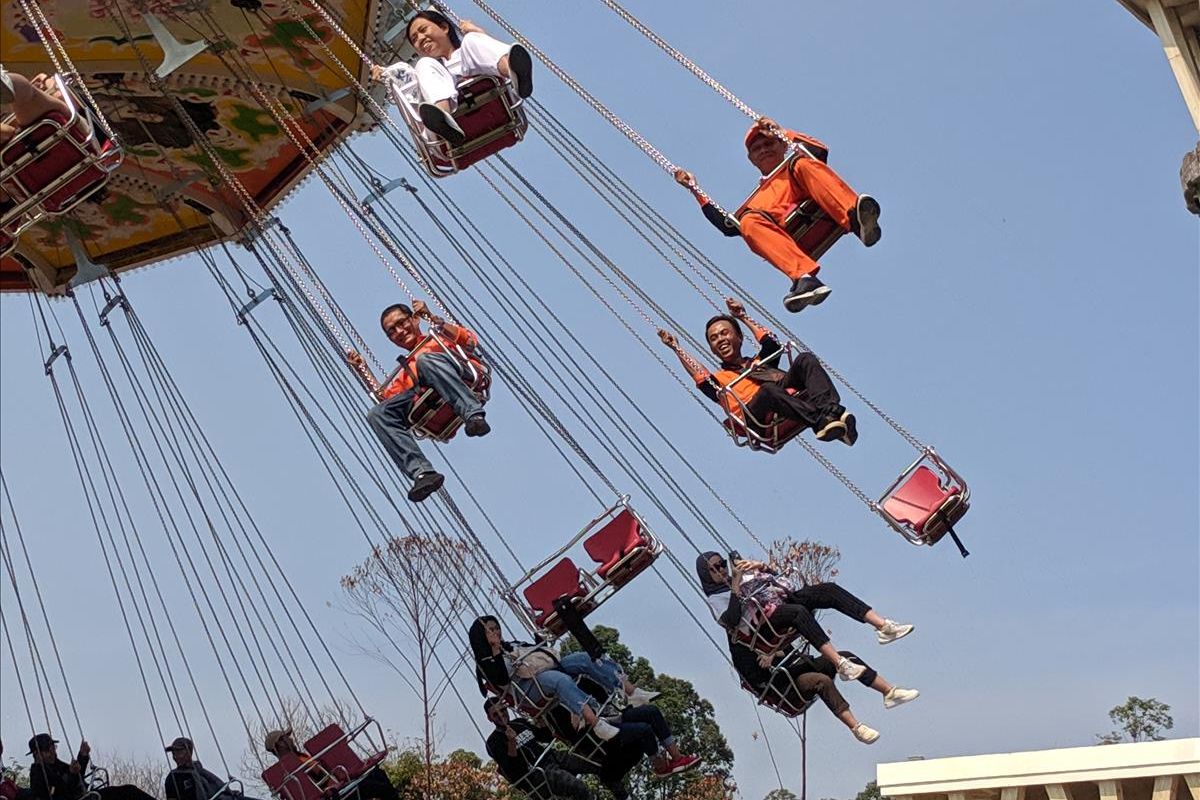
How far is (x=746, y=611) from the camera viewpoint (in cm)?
1105

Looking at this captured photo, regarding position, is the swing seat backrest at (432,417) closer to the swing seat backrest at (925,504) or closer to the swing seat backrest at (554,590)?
the swing seat backrest at (554,590)

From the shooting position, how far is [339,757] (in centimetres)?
1271

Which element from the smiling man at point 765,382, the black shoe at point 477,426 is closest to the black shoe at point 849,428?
the smiling man at point 765,382

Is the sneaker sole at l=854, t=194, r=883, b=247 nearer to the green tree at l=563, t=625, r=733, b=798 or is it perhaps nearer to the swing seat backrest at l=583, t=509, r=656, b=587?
the swing seat backrest at l=583, t=509, r=656, b=587

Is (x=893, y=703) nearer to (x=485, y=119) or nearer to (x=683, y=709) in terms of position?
(x=485, y=119)

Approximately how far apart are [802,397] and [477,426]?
204cm

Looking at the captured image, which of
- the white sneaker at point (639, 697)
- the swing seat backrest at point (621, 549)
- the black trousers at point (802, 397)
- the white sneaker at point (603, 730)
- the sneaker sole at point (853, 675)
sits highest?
the swing seat backrest at point (621, 549)

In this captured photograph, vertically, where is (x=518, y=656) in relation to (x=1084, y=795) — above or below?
above

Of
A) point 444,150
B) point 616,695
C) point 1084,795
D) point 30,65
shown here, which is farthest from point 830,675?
point 30,65

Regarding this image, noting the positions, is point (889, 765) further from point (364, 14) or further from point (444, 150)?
point (364, 14)

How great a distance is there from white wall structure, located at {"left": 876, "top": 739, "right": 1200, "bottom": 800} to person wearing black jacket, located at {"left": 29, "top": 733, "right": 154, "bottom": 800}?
18.7 feet

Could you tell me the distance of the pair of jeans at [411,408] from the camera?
10.9 m

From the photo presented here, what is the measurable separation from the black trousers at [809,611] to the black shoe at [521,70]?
3603mm

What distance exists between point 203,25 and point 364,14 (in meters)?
1.21
